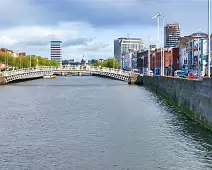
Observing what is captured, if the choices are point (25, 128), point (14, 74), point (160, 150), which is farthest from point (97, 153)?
point (14, 74)

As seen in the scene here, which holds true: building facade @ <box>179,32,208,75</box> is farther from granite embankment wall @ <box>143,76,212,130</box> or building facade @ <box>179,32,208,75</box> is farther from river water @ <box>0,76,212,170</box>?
river water @ <box>0,76,212,170</box>

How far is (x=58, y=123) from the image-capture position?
2564 cm

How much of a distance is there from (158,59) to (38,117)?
8975cm

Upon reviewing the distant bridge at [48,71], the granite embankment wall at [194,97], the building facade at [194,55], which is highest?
the building facade at [194,55]

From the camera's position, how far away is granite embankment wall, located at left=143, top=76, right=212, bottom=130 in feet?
72.2

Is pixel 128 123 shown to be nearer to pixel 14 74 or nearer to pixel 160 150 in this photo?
pixel 160 150

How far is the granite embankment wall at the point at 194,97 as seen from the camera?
22.0 meters

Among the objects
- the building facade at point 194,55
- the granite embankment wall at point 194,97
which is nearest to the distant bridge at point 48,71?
the building facade at point 194,55

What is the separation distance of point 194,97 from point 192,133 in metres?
4.75

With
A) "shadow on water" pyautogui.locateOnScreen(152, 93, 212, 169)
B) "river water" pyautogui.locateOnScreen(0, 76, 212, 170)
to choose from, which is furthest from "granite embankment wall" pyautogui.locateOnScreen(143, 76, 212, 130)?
"river water" pyautogui.locateOnScreen(0, 76, 212, 170)

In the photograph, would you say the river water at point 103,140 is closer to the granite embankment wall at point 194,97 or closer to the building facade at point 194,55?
the granite embankment wall at point 194,97

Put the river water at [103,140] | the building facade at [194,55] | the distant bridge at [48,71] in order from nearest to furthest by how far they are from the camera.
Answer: the river water at [103,140], the building facade at [194,55], the distant bridge at [48,71]

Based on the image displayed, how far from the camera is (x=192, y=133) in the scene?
21.9 m

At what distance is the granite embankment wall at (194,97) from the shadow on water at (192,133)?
50 centimetres
